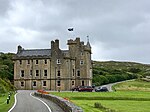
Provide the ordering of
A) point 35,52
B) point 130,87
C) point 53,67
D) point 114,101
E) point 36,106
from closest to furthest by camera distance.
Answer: point 36,106
point 114,101
point 53,67
point 130,87
point 35,52

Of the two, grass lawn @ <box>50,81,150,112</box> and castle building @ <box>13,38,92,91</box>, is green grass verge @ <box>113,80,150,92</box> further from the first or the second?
grass lawn @ <box>50,81,150,112</box>

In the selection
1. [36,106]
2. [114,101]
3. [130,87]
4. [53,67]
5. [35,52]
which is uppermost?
[35,52]

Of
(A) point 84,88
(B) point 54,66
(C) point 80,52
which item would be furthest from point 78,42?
(A) point 84,88

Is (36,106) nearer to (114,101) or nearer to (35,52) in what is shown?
(114,101)

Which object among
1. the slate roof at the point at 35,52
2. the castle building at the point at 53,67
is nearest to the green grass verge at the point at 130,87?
the castle building at the point at 53,67

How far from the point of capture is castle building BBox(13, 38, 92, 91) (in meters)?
103

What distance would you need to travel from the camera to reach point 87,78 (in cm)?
10712

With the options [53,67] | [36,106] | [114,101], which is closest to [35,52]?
[53,67]

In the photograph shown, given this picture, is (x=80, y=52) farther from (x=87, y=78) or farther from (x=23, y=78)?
(x=23, y=78)

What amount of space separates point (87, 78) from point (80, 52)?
7433mm

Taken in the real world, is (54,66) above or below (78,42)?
below

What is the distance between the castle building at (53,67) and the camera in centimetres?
10288

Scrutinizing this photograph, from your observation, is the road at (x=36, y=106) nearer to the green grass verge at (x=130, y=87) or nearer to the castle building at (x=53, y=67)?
the green grass verge at (x=130, y=87)

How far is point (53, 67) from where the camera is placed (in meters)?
103
